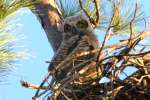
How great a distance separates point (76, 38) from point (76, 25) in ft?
0.39

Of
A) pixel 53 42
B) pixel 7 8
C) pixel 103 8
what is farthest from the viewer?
pixel 103 8

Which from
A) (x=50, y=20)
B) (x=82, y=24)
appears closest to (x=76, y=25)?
(x=82, y=24)

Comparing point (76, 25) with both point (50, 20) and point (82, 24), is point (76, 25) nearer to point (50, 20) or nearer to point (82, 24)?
point (82, 24)

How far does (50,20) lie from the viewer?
3.12 meters

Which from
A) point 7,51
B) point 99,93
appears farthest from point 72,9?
point 99,93

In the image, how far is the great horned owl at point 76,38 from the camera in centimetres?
292

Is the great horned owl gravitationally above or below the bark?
below

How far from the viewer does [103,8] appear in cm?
337

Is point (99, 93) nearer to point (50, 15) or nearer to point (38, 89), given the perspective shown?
point (38, 89)

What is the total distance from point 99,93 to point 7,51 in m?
0.62

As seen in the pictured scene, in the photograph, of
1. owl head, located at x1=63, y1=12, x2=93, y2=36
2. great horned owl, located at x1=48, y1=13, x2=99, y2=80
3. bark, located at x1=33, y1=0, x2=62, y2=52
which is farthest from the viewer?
owl head, located at x1=63, y1=12, x2=93, y2=36

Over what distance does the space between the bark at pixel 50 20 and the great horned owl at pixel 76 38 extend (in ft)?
0.12

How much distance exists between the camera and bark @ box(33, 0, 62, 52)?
305 centimetres

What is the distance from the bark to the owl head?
0.04 metres
